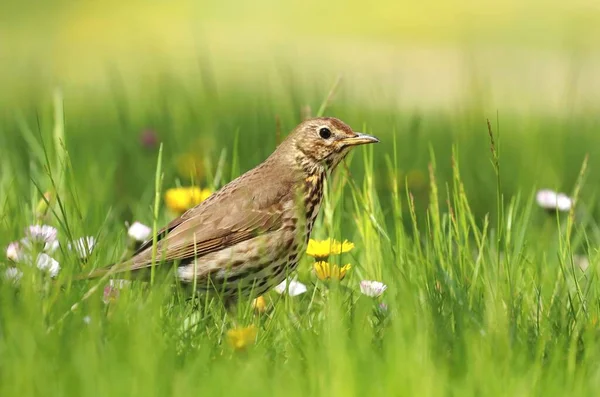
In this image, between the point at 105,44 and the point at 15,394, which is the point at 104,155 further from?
the point at 105,44

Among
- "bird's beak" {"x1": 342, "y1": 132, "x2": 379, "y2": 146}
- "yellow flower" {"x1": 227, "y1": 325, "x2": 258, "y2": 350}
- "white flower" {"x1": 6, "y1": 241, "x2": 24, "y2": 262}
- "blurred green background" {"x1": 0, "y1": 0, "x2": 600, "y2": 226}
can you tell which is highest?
"white flower" {"x1": 6, "y1": 241, "x2": 24, "y2": 262}

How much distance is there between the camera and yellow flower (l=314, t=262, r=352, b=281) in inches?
169

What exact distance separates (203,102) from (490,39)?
773 centimetres

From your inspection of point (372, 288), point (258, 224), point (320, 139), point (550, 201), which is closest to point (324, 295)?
point (372, 288)

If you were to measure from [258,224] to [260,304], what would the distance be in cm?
35

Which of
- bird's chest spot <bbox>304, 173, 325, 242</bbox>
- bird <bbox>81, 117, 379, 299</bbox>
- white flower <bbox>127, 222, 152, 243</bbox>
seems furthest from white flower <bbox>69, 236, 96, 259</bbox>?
bird's chest spot <bbox>304, 173, 325, 242</bbox>

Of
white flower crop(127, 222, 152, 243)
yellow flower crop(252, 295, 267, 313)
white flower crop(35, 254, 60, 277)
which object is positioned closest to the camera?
white flower crop(35, 254, 60, 277)

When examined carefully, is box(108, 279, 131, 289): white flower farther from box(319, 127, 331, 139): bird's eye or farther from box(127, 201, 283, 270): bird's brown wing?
box(319, 127, 331, 139): bird's eye

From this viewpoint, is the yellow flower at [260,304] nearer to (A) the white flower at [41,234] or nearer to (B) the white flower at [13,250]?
(A) the white flower at [41,234]

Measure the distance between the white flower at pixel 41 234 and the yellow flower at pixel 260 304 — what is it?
85 cm

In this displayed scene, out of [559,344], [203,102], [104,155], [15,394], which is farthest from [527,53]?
[15,394]

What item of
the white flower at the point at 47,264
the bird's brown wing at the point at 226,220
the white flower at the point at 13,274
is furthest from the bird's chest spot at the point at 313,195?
the white flower at the point at 13,274

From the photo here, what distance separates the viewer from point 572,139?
7680 mm

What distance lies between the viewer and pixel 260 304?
15.7 feet
